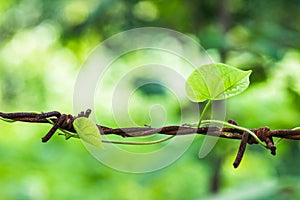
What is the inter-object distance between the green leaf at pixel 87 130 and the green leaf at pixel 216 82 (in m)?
0.06

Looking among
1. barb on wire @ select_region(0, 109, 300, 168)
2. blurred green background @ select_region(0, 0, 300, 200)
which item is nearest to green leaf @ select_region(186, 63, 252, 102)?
barb on wire @ select_region(0, 109, 300, 168)

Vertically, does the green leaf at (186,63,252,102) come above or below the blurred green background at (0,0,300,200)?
below

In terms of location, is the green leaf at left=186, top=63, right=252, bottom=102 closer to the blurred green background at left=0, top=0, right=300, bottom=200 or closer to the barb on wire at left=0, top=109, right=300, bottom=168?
the barb on wire at left=0, top=109, right=300, bottom=168

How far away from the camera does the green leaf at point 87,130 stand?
34 centimetres

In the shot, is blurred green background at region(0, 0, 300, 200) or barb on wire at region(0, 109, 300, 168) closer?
barb on wire at region(0, 109, 300, 168)

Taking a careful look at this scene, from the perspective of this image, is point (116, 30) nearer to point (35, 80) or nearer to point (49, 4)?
point (49, 4)

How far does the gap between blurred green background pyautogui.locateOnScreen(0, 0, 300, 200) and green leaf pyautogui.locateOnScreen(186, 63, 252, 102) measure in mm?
464

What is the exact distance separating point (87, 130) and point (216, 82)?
79 millimetres

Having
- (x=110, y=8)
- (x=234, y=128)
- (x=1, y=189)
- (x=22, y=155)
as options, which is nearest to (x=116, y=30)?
(x=110, y=8)

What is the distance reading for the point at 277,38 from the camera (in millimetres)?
1096

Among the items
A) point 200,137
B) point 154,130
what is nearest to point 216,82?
point 154,130

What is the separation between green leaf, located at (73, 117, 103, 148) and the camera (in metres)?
0.34

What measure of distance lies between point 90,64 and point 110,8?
24 cm

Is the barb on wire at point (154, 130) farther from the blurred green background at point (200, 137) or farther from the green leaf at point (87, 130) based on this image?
the blurred green background at point (200, 137)
